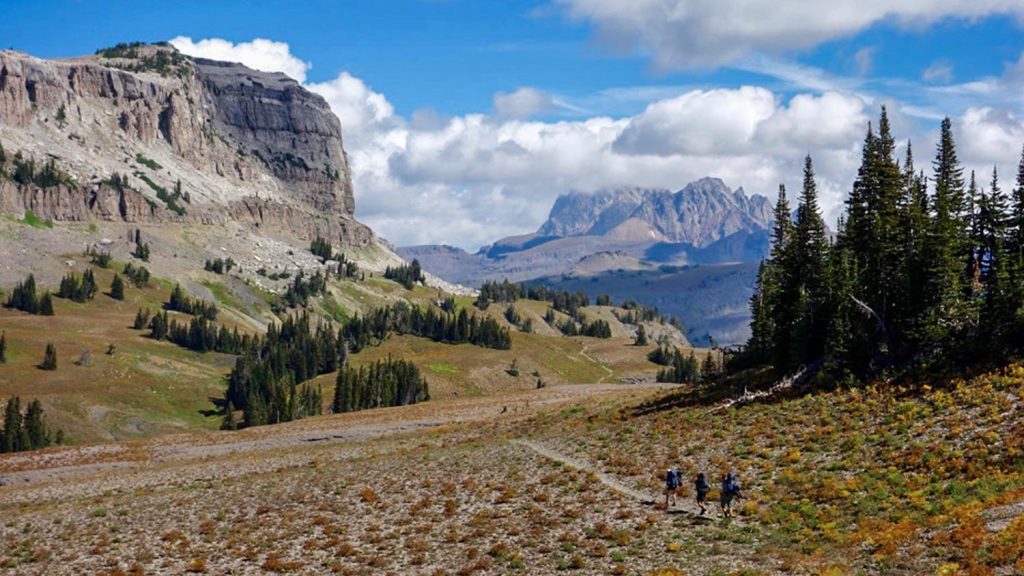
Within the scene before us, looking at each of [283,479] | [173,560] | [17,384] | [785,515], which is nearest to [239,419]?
[17,384]

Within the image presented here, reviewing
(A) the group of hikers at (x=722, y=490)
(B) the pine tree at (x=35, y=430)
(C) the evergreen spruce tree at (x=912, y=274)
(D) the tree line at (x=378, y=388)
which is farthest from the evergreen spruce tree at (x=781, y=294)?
(B) the pine tree at (x=35, y=430)

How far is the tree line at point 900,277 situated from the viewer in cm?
6331

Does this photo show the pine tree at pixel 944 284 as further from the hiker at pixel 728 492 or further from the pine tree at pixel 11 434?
the pine tree at pixel 11 434

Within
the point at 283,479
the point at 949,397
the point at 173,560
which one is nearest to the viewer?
the point at 173,560

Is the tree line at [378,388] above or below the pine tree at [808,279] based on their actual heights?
below

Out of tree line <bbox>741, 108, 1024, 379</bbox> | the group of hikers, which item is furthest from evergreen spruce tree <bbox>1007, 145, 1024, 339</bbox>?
the group of hikers

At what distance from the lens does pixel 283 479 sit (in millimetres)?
61000

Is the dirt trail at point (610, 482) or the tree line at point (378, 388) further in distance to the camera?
the tree line at point (378, 388)

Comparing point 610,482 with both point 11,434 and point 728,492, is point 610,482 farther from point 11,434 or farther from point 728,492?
point 11,434

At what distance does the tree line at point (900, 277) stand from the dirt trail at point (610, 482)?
24679mm

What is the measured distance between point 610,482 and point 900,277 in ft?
117

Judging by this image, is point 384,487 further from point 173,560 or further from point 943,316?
point 943,316

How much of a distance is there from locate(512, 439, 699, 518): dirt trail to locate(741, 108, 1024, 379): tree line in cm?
2468

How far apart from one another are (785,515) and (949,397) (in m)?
22.3
